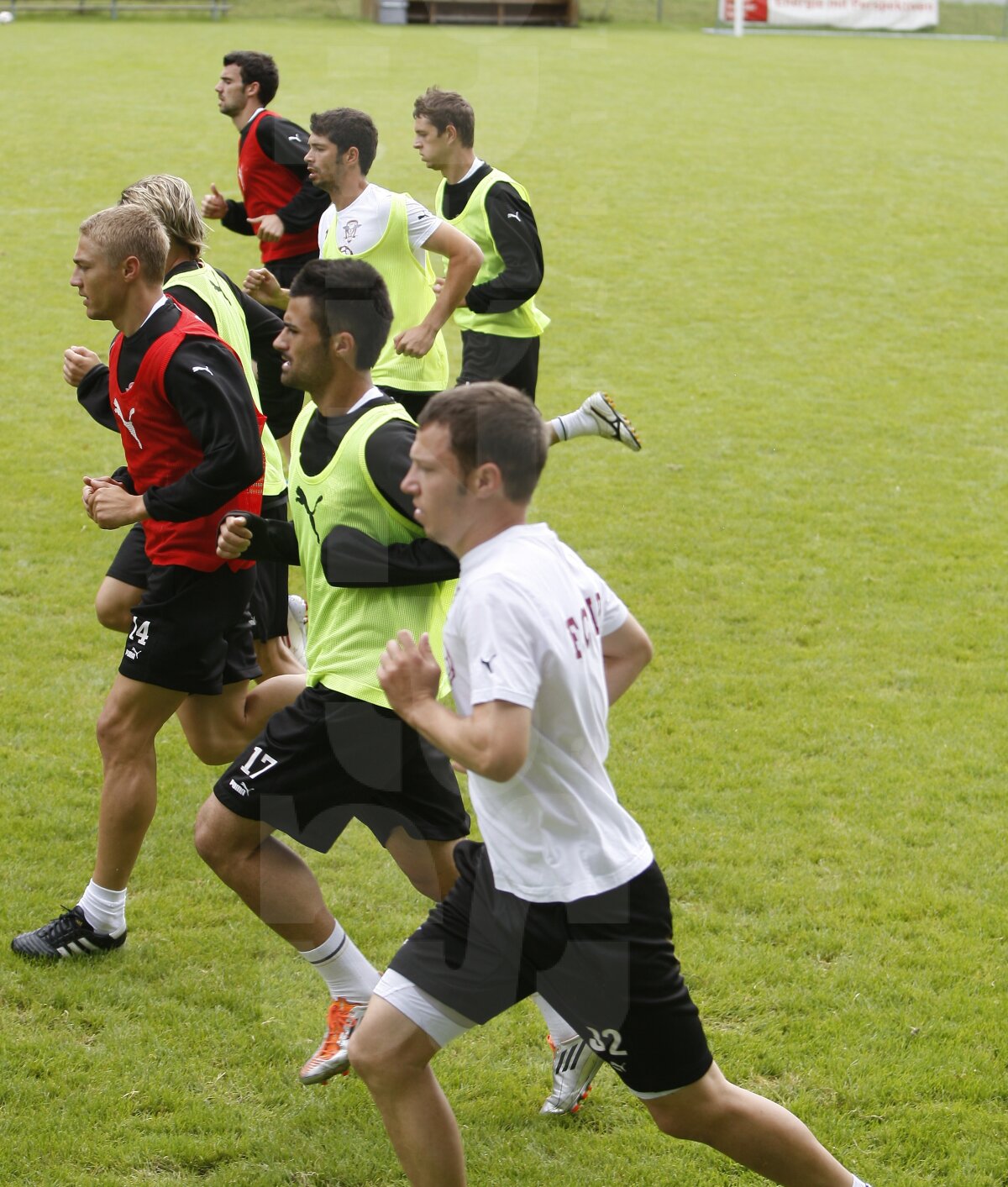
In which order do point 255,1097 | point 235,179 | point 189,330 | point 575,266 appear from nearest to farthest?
1. point 255,1097
2. point 189,330
3. point 575,266
4. point 235,179

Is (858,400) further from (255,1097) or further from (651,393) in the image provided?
(255,1097)

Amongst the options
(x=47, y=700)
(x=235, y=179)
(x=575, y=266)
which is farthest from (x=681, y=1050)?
(x=235, y=179)

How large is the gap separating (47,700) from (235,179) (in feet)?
44.3

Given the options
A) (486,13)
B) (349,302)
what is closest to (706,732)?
(349,302)

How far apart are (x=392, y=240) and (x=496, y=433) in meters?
4.14

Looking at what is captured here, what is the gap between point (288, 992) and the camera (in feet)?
14.9

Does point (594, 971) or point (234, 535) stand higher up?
point (234, 535)

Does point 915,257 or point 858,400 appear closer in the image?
point 858,400

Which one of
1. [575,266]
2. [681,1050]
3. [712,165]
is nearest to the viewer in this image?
[681,1050]

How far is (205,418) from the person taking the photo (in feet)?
14.5

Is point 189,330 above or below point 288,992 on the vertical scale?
above

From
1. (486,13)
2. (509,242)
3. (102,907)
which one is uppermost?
(509,242)

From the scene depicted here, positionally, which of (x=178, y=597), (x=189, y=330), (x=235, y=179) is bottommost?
(x=235, y=179)

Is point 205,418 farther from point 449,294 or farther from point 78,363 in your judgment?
point 449,294
